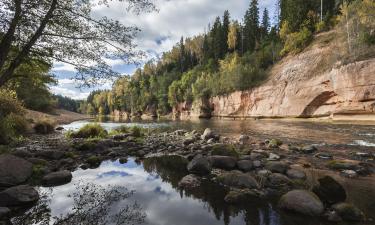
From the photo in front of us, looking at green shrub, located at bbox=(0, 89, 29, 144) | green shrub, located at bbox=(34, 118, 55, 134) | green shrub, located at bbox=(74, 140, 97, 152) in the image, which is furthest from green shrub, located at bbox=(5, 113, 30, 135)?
green shrub, located at bbox=(74, 140, 97, 152)

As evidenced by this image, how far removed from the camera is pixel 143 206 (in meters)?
6.10

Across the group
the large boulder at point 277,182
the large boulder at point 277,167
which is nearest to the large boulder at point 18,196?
the large boulder at point 277,182

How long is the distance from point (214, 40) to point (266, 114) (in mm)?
48950

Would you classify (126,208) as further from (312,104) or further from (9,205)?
(312,104)

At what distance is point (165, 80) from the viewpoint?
332 ft

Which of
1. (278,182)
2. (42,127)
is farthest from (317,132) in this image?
(42,127)

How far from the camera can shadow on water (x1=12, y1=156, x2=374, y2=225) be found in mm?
5246

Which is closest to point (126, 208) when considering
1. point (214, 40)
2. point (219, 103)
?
point (219, 103)

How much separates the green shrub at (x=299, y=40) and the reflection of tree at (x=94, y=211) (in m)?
48.9

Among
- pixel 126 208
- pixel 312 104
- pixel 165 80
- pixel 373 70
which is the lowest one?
pixel 126 208

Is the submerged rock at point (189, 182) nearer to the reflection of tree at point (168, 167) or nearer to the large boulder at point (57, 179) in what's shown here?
the reflection of tree at point (168, 167)

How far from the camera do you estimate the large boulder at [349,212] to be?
5.06 meters

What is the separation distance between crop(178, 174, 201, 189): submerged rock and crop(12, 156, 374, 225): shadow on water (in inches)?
8.0

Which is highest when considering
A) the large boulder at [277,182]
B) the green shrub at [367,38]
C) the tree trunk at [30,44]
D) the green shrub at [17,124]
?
the green shrub at [367,38]
